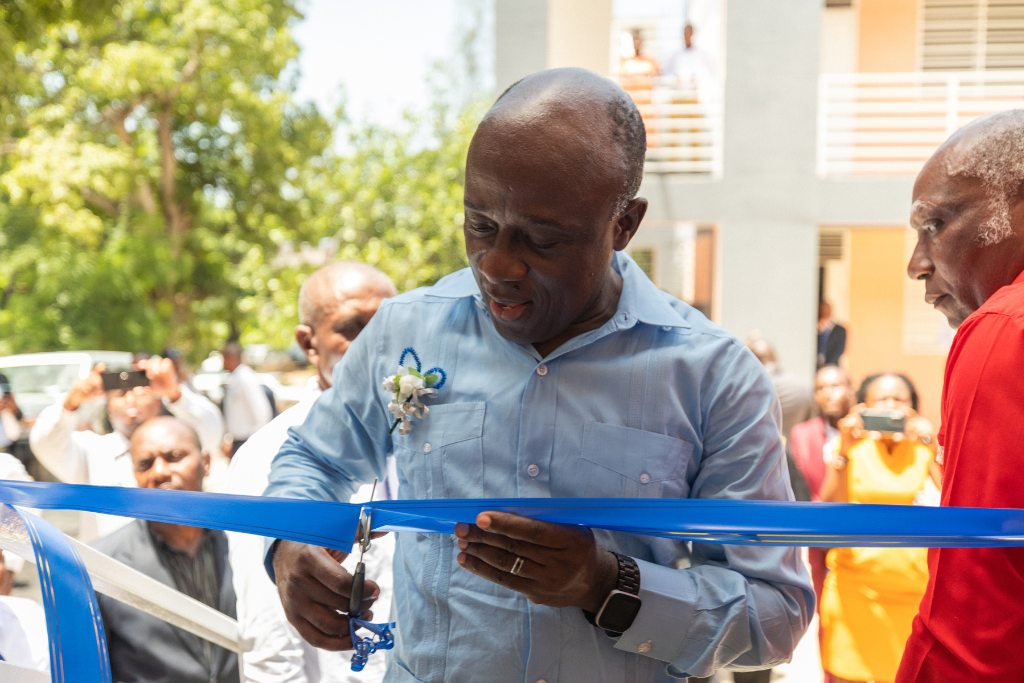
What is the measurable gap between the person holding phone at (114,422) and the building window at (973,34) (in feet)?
34.9

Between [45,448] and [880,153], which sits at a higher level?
[880,153]

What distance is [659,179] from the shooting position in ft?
31.6

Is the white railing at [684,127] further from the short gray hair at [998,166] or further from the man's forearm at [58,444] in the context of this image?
the short gray hair at [998,166]

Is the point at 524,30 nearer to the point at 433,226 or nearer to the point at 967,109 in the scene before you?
the point at 967,109

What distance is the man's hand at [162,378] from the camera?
5.22 m

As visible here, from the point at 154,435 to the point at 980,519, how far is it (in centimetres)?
307

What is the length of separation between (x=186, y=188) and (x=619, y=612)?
16183 mm

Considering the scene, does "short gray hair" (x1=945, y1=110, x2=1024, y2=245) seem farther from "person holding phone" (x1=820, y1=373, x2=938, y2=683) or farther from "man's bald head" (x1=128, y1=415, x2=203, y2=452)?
"man's bald head" (x1=128, y1=415, x2=203, y2=452)

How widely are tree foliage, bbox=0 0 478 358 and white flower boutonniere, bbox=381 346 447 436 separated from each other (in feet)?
43.1

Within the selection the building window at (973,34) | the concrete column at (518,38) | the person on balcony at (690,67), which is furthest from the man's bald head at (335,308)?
the building window at (973,34)

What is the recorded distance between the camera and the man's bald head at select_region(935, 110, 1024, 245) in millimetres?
1494

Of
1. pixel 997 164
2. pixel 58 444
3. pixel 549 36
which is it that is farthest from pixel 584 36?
pixel 997 164

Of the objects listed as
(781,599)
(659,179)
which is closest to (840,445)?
(781,599)

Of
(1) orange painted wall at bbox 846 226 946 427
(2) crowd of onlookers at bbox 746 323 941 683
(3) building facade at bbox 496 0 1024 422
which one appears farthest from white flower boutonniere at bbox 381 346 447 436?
(1) orange painted wall at bbox 846 226 946 427
